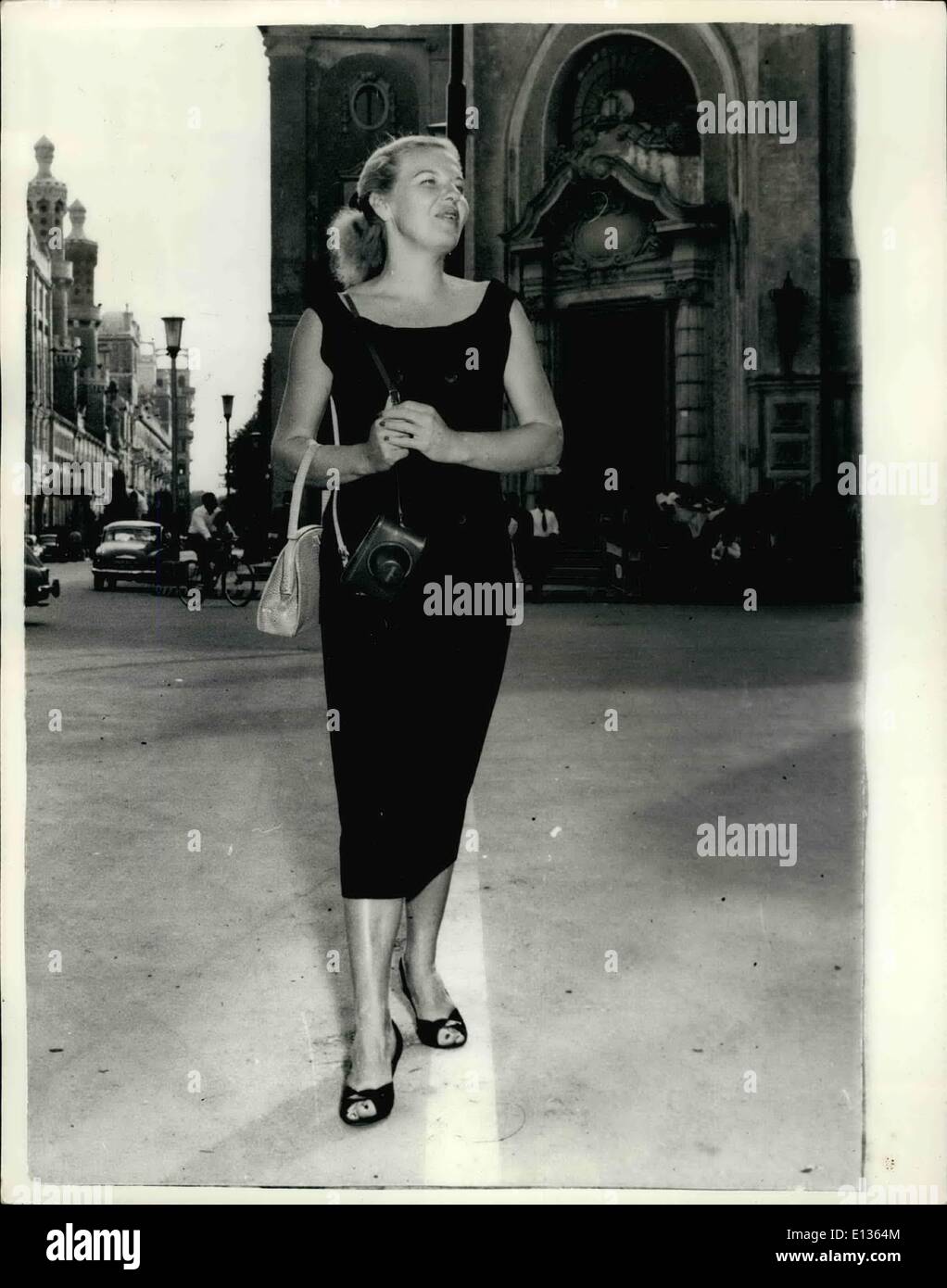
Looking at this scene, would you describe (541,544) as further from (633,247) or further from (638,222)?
(638,222)

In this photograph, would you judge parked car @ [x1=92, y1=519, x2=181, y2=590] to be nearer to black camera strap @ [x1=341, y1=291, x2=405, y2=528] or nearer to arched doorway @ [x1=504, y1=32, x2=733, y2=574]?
arched doorway @ [x1=504, y1=32, x2=733, y2=574]

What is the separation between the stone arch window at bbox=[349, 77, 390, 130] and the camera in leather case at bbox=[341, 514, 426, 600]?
1546 cm

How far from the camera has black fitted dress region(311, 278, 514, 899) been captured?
9.27ft

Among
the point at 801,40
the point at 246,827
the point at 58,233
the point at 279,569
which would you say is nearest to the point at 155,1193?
the point at 279,569

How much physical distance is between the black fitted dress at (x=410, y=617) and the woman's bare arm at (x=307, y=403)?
2 cm

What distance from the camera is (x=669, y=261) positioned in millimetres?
17172

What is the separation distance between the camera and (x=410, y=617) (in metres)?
2.84

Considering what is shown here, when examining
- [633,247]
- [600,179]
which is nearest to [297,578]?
[633,247]

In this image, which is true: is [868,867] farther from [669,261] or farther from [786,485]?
[669,261]

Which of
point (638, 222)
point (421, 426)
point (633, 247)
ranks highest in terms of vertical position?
point (638, 222)

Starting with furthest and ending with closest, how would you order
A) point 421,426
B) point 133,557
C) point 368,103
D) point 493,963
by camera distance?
1. point 133,557
2. point 368,103
3. point 493,963
4. point 421,426

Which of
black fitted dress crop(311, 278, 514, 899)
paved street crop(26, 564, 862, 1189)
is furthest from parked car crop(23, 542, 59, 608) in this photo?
black fitted dress crop(311, 278, 514, 899)

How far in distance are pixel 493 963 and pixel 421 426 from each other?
1.63 metres

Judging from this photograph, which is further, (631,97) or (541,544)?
(631,97)
